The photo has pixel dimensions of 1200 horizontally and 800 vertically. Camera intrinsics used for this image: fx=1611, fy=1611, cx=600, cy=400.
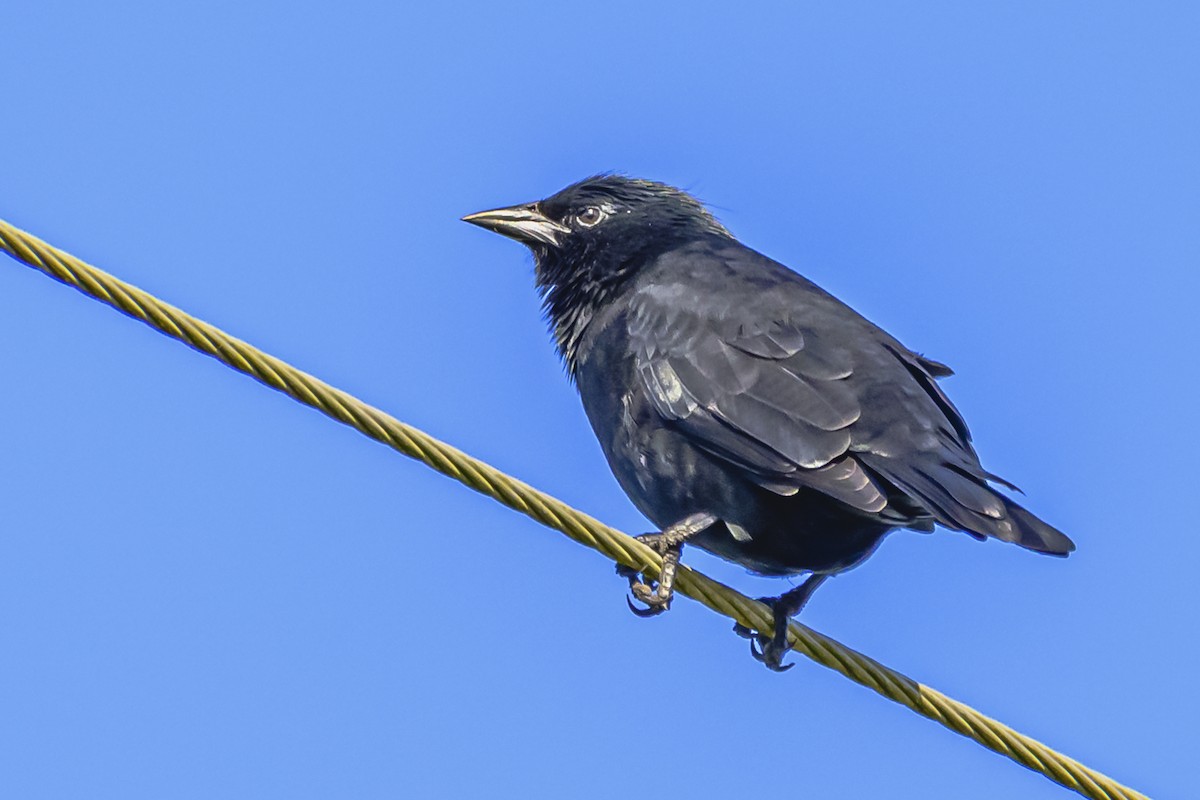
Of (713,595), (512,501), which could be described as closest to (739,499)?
(713,595)

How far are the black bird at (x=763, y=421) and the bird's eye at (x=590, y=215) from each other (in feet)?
1.36

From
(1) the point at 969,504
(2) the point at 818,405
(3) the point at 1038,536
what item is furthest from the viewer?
(2) the point at 818,405

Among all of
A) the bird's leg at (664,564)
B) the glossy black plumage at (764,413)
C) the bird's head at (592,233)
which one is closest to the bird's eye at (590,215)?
the bird's head at (592,233)

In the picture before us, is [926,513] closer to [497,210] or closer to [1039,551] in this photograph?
[1039,551]

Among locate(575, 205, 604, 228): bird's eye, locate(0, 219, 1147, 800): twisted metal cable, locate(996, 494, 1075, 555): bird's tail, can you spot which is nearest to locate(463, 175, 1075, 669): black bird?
locate(996, 494, 1075, 555): bird's tail

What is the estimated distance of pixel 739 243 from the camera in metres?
7.64

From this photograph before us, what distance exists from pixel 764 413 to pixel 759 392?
151 mm

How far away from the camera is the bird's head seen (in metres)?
A: 7.32

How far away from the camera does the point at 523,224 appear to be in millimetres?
7859

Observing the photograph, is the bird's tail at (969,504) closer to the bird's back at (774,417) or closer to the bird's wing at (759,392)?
the bird's back at (774,417)

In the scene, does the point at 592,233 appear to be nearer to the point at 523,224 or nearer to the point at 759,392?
the point at 523,224

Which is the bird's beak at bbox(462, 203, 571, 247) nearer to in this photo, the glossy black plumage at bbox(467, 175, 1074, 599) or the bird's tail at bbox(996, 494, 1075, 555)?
the glossy black plumage at bbox(467, 175, 1074, 599)

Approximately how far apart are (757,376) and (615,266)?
1.35m

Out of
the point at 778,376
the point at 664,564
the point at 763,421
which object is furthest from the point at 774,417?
the point at 664,564
